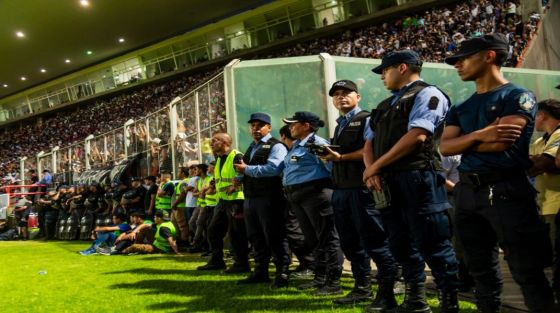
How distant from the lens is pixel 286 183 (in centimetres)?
486

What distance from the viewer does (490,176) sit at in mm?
2596

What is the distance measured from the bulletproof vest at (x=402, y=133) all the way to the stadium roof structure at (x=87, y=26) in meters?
24.7

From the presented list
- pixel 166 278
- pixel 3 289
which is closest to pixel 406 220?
pixel 166 278

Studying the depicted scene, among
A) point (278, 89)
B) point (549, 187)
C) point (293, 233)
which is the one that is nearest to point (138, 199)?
point (278, 89)

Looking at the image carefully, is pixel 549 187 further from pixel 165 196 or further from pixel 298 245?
pixel 165 196

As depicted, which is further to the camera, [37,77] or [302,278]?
[37,77]

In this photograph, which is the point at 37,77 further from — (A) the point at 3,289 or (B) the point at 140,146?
(A) the point at 3,289

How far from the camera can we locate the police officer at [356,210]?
3736 mm

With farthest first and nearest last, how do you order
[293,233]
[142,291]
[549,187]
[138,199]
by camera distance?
[138,199], [293,233], [142,291], [549,187]

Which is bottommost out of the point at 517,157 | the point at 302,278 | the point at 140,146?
the point at 302,278

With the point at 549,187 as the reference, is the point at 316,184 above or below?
above

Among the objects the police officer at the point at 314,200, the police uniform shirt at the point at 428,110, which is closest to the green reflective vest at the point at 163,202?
the police officer at the point at 314,200

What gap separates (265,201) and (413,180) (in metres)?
2.32

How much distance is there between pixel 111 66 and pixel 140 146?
81.0 feet
